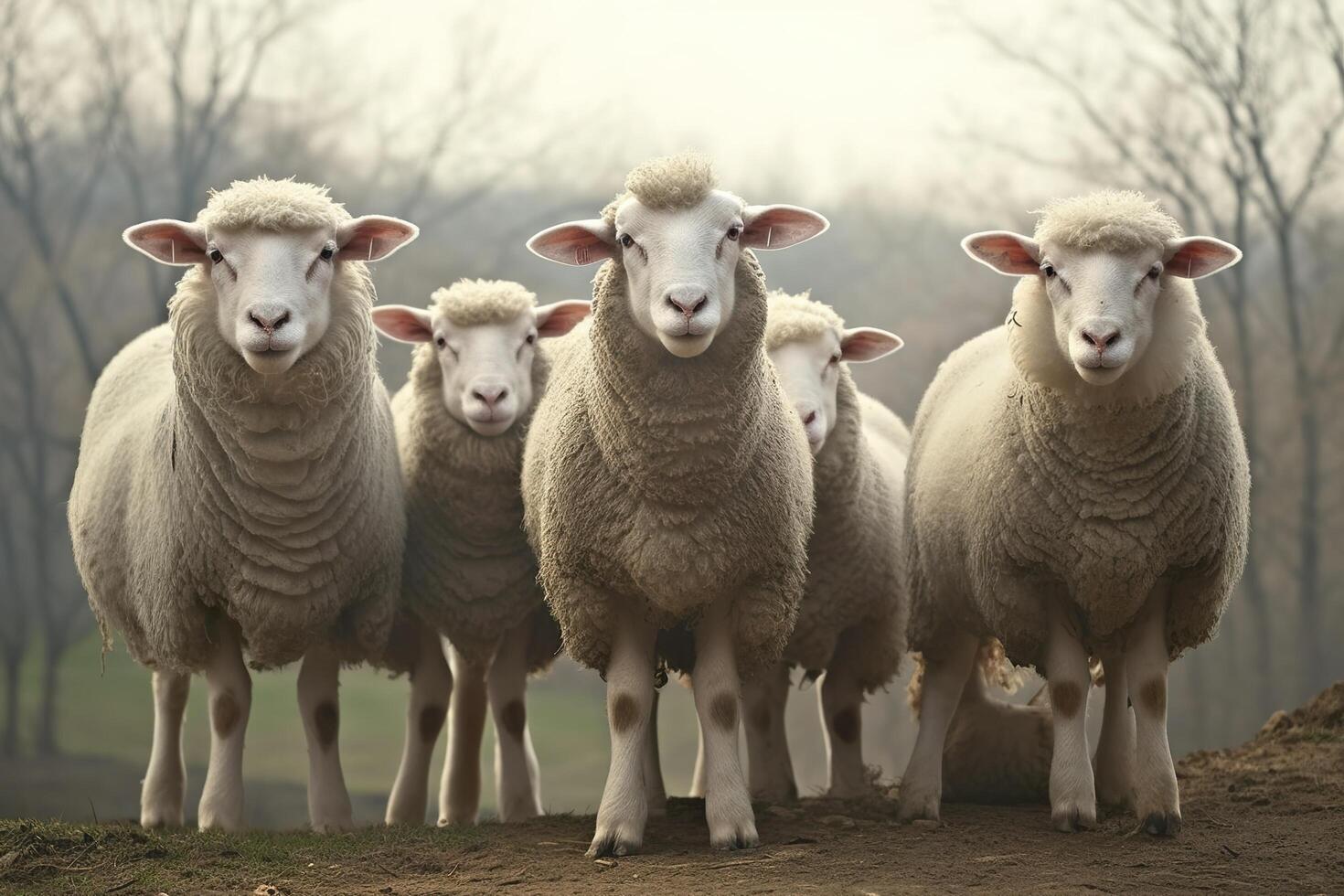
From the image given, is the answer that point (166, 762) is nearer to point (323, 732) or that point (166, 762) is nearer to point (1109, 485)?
point (323, 732)

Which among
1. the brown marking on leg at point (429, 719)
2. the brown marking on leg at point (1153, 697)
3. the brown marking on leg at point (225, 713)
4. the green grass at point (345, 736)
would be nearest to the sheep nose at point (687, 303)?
the brown marking on leg at point (1153, 697)

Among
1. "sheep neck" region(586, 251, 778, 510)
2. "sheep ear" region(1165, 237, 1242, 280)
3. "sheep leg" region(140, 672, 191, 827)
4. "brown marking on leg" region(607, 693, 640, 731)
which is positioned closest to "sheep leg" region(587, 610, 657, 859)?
"brown marking on leg" region(607, 693, 640, 731)

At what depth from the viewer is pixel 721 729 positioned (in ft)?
14.9

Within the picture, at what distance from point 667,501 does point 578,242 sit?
918 millimetres

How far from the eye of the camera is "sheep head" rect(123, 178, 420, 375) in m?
4.74

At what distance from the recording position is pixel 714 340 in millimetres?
4453

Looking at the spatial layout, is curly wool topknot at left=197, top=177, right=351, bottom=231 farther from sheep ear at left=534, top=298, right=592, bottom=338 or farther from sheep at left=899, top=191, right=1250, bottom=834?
sheep at left=899, top=191, right=1250, bottom=834

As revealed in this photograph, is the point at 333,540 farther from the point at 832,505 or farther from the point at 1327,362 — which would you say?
the point at 1327,362

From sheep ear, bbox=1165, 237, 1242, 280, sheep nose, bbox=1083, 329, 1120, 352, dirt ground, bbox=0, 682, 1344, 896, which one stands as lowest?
dirt ground, bbox=0, 682, 1344, 896

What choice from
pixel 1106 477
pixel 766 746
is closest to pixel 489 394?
pixel 766 746

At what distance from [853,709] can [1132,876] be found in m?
2.24

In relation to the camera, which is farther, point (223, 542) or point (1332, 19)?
point (1332, 19)

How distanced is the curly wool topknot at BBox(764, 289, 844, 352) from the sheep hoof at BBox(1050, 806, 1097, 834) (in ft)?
6.89

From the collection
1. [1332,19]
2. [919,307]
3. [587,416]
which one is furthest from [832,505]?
[1332,19]
